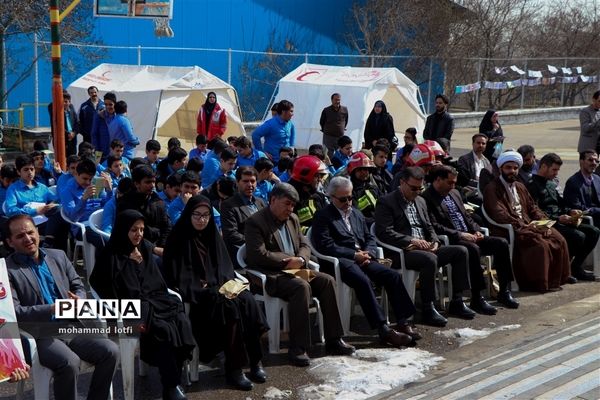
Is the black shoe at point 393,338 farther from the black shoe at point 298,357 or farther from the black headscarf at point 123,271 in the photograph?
the black headscarf at point 123,271

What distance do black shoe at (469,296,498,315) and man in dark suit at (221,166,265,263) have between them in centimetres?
216

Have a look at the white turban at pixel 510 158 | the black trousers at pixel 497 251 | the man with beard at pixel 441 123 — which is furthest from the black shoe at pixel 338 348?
the man with beard at pixel 441 123

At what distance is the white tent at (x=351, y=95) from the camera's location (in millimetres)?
17609

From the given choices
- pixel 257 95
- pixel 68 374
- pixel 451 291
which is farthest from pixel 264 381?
pixel 257 95

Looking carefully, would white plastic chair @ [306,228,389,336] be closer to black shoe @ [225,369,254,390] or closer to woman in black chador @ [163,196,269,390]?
woman in black chador @ [163,196,269,390]

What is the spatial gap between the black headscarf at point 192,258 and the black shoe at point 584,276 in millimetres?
4653

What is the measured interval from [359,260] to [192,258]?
162cm

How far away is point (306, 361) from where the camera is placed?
20.3 feet

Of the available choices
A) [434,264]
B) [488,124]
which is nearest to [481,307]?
[434,264]

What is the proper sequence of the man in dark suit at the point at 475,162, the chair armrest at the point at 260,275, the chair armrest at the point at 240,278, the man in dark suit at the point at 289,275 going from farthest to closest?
the man in dark suit at the point at 475,162 < the chair armrest at the point at 260,275 < the man in dark suit at the point at 289,275 < the chair armrest at the point at 240,278

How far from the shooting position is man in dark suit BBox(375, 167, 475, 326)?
24.2 feet

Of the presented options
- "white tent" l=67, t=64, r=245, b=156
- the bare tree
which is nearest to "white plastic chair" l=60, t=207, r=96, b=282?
"white tent" l=67, t=64, r=245, b=156

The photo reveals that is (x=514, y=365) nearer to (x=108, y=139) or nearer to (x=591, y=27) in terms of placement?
(x=108, y=139)

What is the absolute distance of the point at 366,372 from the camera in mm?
6039
